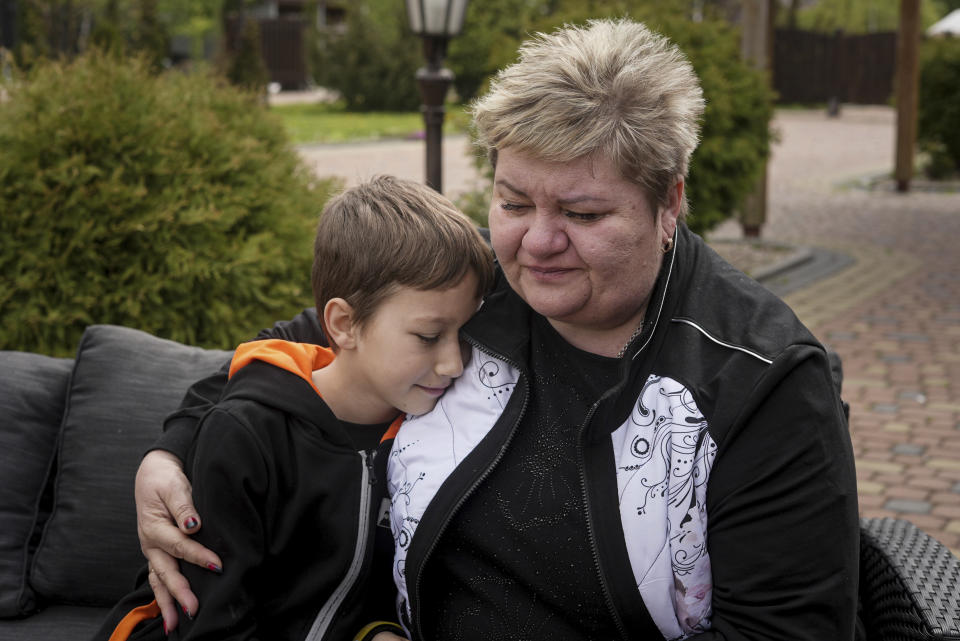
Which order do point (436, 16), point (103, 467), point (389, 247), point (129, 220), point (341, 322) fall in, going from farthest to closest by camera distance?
point (436, 16), point (129, 220), point (103, 467), point (341, 322), point (389, 247)

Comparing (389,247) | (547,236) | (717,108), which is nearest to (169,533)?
(389,247)

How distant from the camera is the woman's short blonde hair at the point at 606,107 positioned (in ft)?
6.10

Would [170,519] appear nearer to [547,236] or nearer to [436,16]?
[547,236]

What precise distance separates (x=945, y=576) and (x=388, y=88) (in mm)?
28939

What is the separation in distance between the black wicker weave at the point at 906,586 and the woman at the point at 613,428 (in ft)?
1.10

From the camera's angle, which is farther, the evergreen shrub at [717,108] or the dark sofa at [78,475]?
the evergreen shrub at [717,108]

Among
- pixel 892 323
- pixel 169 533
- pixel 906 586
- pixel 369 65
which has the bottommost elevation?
pixel 892 323

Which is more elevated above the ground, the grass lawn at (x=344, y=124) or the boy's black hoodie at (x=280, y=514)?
the grass lawn at (x=344, y=124)

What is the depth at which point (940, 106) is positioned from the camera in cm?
1655

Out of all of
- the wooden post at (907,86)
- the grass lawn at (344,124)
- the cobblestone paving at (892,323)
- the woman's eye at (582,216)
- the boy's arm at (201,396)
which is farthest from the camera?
the grass lawn at (344,124)

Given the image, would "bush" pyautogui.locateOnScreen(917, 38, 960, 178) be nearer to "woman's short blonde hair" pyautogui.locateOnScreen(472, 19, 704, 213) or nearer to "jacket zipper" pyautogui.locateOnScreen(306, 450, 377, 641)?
"woman's short blonde hair" pyautogui.locateOnScreen(472, 19, 704, 213)

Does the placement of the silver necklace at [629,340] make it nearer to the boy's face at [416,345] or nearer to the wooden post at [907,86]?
the boy's face at [416,345]

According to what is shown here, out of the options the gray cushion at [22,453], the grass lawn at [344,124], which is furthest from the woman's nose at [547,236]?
the grass lawn at [344,124]

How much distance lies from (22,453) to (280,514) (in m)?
1.07
